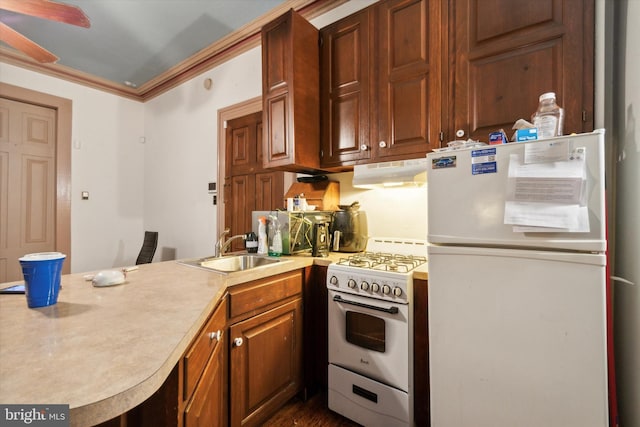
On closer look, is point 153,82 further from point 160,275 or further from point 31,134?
point 160,275

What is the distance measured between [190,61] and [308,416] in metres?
3.64

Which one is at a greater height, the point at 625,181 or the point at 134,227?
the point at 625,181

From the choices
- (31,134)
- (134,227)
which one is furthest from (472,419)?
(31,134)

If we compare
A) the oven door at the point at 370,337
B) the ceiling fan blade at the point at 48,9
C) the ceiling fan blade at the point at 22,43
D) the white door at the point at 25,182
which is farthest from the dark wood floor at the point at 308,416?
the white door at the point at 25,182

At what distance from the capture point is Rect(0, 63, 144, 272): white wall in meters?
3.46

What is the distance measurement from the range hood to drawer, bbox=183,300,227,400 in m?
1.09

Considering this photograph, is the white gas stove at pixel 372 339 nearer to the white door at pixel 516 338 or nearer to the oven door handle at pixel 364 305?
the oven door handle at pixel 364 305

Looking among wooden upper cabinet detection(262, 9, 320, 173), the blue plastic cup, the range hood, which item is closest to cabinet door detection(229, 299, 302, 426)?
the blue plastic cup

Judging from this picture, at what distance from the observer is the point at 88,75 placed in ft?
11.5

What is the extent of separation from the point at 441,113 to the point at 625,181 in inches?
34.3

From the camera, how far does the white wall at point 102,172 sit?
346cm

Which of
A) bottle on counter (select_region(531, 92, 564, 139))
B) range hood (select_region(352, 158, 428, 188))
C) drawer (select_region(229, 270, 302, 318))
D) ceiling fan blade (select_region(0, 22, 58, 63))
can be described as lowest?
drawer (select_region(229, 270, 302, 318))

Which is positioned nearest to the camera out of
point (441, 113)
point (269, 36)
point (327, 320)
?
point (441, 113)

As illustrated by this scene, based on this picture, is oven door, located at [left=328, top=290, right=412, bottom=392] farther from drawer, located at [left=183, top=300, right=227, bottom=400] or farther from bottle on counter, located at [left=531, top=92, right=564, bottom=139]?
bottle on counter, located at [left=531, top=92, right=564, bottom=139]
